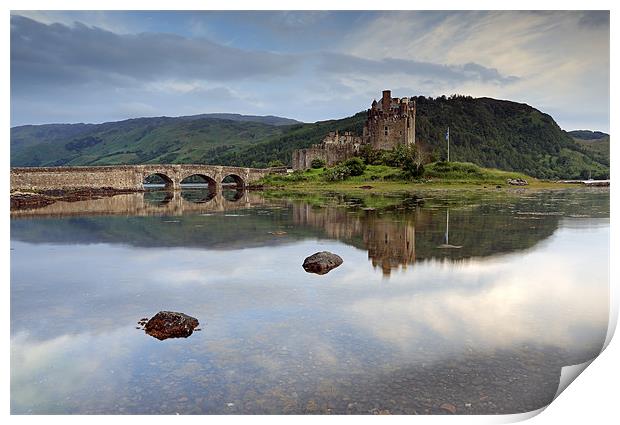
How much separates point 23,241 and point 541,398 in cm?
1358

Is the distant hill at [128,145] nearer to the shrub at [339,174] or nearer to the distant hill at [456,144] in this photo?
the distant hill at [456,144]

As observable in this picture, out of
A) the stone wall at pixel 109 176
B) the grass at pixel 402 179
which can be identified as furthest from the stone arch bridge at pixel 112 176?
the grass at pixel 402 179

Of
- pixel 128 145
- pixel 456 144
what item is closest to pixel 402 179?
pixel 456 144

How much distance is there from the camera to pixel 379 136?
64688 millimetres

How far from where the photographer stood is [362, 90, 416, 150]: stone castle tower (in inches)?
2496

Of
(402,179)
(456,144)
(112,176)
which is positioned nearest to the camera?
(112,176)

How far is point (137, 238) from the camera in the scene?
14922mm

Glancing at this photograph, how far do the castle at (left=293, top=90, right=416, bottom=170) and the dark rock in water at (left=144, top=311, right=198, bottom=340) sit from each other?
56671 millimetres

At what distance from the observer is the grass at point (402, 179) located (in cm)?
4822

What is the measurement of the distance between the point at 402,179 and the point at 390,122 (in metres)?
15.9

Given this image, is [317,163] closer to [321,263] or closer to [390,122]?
[390,122]

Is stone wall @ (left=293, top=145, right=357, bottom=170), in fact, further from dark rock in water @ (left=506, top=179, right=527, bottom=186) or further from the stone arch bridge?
dark rock in water @ (left=506, top=179, right=527, bottom=186)

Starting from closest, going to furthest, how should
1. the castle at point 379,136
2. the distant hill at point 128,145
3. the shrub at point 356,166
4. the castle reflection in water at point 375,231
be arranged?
the castle reflection in water at point 375,231 < the shrub at point 356,166 < the castle at point 379,136 < the distant hill at point 128,145

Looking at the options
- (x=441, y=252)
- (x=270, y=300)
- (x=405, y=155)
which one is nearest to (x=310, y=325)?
(x=270, y=300)
